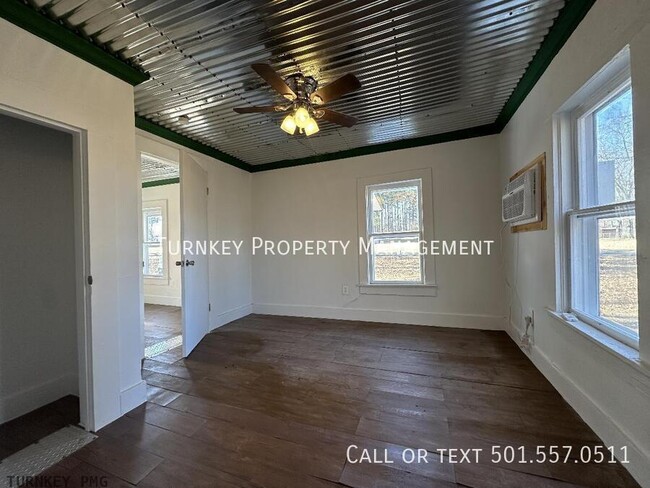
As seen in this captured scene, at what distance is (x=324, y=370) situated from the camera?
2.45 meters

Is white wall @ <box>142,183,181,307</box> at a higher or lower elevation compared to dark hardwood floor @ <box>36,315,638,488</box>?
higher

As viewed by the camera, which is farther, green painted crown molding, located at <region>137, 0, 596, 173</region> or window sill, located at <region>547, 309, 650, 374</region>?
green painted crown molding, located at <region>137, 0, 596, 173</region>

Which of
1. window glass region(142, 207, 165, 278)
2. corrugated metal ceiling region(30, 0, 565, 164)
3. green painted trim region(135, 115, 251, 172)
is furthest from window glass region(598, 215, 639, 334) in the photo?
window glass region(142, 207, 165, 278)

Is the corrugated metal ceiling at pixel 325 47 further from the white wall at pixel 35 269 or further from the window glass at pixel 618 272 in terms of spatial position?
the window glass at pixel 618 272

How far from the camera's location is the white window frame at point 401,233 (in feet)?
11.7

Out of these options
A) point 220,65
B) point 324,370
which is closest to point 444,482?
point 324,370

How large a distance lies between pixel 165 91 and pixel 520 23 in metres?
2.65

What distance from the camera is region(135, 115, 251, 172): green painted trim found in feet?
9.46

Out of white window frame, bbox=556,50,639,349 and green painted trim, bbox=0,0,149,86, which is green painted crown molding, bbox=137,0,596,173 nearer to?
white window frame, bbox=556,50,639,349

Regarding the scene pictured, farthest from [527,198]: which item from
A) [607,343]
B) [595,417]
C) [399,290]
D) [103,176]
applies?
[103,176]

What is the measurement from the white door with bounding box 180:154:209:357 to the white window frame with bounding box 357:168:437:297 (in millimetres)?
2040

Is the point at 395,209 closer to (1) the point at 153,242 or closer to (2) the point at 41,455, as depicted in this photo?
(2) the point at 41,455

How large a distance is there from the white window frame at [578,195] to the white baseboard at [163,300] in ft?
18.4

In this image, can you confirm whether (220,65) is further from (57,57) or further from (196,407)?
(196,407)
